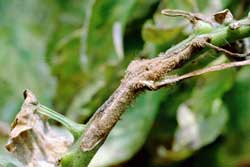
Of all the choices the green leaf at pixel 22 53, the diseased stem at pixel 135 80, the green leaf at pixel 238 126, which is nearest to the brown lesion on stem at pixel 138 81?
the diseased stem at pixel 135 80

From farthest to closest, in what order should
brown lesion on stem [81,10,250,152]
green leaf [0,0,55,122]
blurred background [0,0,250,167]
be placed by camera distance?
green leaf [0,0,55,122]
blurred background [0,0,250,167]
brown lesion on stem [81,10,250,152]

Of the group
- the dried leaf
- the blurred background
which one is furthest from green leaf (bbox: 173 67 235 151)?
the dried leaf

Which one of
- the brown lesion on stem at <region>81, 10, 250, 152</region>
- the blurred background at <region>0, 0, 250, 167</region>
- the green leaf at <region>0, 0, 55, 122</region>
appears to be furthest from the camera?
the green leaf at <region>0, 0, 55, 122</region>

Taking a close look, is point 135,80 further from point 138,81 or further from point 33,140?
point 33,140

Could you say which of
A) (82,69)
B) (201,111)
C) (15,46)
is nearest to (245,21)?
(201,111)

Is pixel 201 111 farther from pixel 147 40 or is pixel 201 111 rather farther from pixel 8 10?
pixel 8 10

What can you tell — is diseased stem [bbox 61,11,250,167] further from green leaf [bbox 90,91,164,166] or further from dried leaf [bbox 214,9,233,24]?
green leaf [bbox 90,91,164,166]

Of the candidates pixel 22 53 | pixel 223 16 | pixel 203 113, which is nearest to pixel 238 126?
pixel 203 113
